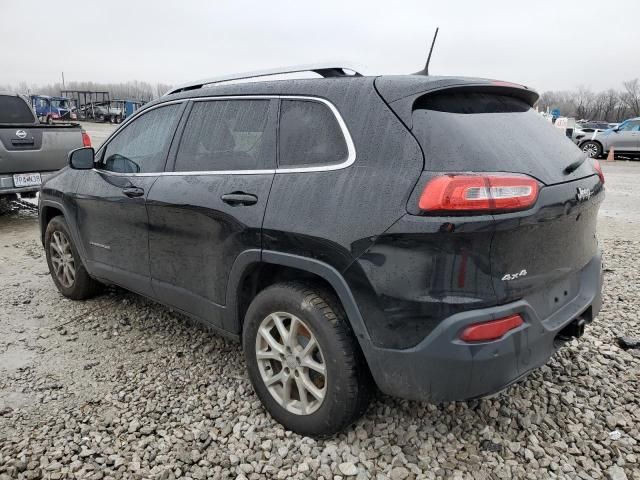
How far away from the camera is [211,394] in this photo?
9.74 ft

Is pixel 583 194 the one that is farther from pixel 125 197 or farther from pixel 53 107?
pixel 53 107

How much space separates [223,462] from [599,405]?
6.82 feet

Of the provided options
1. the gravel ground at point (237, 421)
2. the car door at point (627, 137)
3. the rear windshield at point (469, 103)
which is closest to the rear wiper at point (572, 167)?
the rear windshield at point (469, 103)

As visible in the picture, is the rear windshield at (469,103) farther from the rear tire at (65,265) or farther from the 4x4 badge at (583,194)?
the rear tire at (65,265)

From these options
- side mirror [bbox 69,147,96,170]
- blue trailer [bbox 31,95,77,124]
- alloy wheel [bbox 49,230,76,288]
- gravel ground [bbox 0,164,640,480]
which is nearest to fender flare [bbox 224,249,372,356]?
gravel ground [bbox 0,164,640,480]

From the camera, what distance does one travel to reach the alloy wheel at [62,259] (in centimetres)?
431

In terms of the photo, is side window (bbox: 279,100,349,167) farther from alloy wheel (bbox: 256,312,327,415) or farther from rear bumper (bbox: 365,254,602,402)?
rear bumper (bbox: 365,254,602,402)

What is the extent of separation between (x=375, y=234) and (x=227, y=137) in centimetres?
128

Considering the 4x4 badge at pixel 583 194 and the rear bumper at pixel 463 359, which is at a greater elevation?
the 4x4 badge at pixel 583 194

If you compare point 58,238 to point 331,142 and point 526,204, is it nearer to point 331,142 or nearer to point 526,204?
point 331,142

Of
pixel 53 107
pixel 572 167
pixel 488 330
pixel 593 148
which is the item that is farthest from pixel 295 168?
pixel 53 107

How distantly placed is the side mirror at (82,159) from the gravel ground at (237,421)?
4.17 ft

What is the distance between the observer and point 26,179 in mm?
7199

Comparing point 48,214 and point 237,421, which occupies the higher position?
point 48,214
